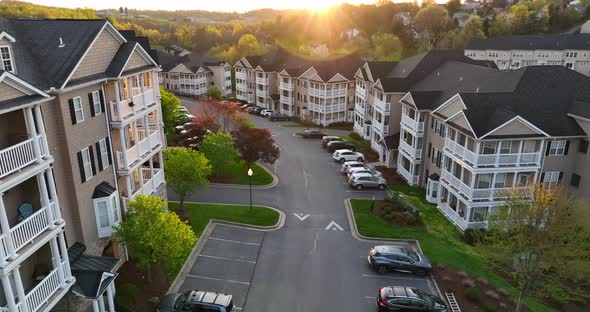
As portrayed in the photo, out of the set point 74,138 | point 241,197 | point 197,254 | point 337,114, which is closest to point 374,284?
point 197,254

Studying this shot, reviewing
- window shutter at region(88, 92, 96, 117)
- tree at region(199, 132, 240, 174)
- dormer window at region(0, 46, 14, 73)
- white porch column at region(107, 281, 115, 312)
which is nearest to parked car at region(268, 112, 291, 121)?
tree at region(199, 132, 240, 174)

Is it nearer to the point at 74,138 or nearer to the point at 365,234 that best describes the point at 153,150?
the point at 74,138

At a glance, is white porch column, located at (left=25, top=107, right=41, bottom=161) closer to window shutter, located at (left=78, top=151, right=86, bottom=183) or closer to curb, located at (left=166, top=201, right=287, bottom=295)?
window shutter, located at (left=78, top=151, right=86, bottom=183)

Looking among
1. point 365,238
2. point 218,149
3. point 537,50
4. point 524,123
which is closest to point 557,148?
point 524,123

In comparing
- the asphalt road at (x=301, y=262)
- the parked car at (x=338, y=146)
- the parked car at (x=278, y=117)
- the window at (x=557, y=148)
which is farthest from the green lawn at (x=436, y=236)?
the parked car at (x=278, y=117)

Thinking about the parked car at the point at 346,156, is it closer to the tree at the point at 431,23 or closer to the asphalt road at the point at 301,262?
the asphalt road at the point at 301,262
